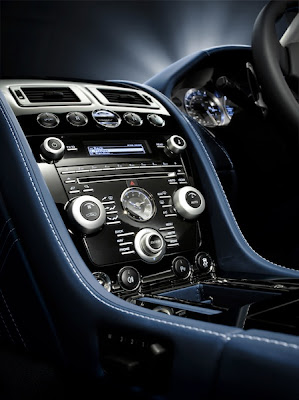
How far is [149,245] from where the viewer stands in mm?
1422

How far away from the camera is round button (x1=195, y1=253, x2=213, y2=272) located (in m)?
1.55

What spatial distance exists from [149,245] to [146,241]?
14 millimetres

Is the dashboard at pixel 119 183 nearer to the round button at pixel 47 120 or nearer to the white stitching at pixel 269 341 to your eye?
the round button at pixel 47 120

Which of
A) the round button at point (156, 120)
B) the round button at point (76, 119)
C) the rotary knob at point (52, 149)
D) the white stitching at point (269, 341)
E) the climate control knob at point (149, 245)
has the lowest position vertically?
the climate control knob at point (149, 245)

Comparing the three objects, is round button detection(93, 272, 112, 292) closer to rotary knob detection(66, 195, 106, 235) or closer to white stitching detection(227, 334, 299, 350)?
rotary knob detection(66, 195, 106, 235)

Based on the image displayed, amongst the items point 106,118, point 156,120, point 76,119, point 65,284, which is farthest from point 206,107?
point 65,284

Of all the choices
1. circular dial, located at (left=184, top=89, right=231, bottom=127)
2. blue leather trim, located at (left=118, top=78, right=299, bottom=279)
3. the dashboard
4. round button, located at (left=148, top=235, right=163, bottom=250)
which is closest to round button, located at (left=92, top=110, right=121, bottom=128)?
the dashboard

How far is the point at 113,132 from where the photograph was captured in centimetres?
157

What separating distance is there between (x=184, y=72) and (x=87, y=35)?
352cm

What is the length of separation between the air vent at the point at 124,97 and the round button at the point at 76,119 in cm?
16

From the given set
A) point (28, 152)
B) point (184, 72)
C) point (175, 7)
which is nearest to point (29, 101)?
point (28, 152)

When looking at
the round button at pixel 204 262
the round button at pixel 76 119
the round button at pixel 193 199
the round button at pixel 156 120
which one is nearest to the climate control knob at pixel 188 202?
the round button at pixel 193 199

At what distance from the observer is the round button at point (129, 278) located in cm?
137

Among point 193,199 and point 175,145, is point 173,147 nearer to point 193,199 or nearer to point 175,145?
point 175,145
